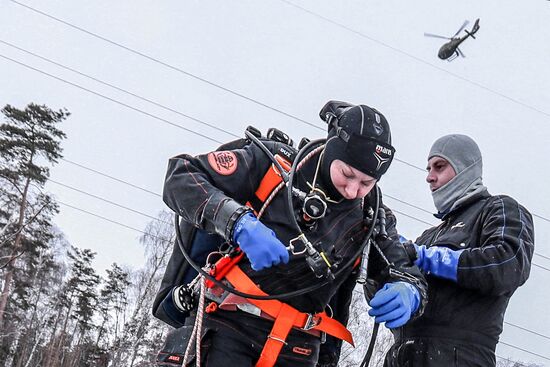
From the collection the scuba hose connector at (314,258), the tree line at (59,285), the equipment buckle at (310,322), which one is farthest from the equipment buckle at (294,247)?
the tree line at (59,285)

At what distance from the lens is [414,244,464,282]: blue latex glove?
2.76 meters

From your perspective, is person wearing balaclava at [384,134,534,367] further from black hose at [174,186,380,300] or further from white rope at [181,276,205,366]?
white rope at [181,276,205,366]

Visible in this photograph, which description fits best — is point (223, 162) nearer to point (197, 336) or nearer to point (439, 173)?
point (197, 336)

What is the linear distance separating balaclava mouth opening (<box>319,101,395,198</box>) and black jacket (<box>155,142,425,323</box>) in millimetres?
108

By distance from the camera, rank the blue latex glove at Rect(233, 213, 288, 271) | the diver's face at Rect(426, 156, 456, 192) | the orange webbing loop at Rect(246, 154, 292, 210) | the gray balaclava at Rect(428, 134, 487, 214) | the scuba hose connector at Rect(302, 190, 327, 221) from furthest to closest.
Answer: the diver's face at Rect(426, 156, 456, 192) → the gray balaclava at Rect(428, 134, 487, 214) → the orange webbing loop at Rect(246, 154, 292, 210) → the scuba hose connector at Rect(302, 190, 327, 221) → the blue latex glove at Rect(233, 213, 288, 271)

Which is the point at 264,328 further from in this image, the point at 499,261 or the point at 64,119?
the point at 64,119

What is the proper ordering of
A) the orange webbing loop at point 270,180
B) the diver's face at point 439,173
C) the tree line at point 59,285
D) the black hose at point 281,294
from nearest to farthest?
the black hose at point 281,294
the orange webbing loop at point 270,180
the diver's face at point 439,173
the tree line at point 59,285

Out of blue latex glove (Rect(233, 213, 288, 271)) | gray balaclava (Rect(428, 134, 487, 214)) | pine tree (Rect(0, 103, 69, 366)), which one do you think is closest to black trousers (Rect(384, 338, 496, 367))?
gray balaclava (Rect(428, 134, 487, 214))

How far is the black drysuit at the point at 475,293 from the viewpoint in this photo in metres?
2.70

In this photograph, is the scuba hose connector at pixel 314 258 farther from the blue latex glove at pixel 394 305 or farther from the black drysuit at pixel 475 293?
the black drysuit at pixel 475 293

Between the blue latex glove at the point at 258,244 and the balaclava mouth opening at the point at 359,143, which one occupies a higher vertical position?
the balaclava mouth opening at the point at 359,143

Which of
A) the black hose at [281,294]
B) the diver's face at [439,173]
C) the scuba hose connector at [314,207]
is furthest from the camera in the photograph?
the diver's face at [439,173]

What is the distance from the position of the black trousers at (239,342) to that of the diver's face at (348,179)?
66 cm

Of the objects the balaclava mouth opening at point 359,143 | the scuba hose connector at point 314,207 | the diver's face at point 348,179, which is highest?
the balaclava mouth opening at point 359,143
